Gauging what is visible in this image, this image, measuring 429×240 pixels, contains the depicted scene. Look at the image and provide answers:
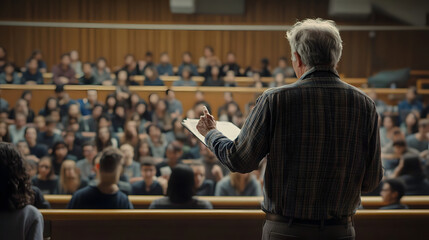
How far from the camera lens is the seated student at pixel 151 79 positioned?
5.62 meters

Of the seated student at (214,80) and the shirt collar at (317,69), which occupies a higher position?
the shirt collar at (317,69)

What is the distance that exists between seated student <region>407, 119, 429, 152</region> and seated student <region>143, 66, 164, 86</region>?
279 cm

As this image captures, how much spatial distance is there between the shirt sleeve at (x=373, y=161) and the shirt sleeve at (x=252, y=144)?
0.23 meters

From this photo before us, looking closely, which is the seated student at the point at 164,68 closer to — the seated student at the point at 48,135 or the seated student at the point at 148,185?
the seated student at the point at 48,135

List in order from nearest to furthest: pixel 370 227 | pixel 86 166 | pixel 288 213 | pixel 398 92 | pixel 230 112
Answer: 1. pixel 288 213
2. pixel 370 227
3. pixel 86 166
4. pixel 230 112
5. pixel 398 92

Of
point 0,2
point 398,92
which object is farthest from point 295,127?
point 0,2

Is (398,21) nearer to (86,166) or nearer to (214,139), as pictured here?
(86,166)

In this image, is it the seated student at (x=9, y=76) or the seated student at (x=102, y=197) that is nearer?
the seated student at (x=102, y=197)

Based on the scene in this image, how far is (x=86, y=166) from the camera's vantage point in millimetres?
3371

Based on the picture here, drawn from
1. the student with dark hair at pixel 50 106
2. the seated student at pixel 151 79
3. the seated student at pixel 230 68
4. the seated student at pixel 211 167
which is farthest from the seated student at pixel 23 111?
the seated student at pixel 230 68

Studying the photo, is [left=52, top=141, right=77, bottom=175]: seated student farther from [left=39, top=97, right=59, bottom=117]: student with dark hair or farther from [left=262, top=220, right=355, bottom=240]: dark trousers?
[left=262, top=220, right=355, bottom=240]: dark trousers

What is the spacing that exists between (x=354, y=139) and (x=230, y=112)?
12.1 feet

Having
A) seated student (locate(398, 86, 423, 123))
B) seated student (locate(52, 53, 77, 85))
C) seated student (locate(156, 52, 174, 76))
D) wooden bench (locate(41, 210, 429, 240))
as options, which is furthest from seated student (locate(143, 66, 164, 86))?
wooden bench (locate(41, 210, 429, 240))

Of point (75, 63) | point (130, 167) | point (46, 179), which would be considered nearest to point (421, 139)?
point (130, 167)
